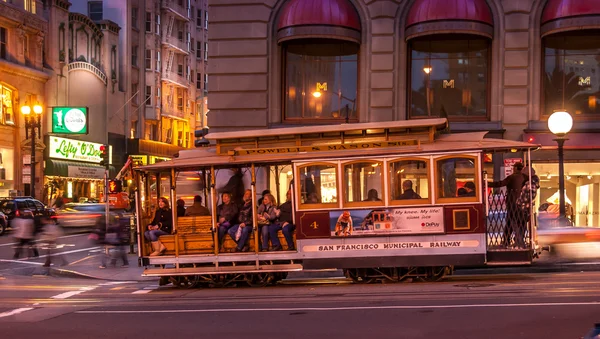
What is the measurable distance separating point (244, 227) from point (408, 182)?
3.34m

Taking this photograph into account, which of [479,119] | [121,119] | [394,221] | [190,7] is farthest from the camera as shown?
[190,7]

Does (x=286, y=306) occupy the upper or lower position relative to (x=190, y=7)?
lower

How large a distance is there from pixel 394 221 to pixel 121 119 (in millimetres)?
56837

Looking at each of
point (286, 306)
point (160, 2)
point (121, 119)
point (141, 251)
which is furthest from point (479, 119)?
point (160, 2)

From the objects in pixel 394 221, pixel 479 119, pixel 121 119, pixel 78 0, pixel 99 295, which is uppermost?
pixel 78 0

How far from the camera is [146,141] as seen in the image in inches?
2783

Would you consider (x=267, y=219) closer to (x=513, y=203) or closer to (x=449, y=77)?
(x=513, y=203)

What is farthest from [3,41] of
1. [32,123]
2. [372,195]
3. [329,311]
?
[329,311]

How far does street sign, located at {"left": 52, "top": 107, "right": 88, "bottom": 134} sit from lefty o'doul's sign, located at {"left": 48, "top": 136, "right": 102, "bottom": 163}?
124 cm

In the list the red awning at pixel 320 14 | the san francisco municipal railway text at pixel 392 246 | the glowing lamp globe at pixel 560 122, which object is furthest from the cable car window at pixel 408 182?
the red awning at pixel 320 14

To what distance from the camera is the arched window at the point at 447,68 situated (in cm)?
2547

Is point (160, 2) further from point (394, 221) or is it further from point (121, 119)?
point (394, 221)

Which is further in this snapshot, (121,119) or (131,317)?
(121,119)

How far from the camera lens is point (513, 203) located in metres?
15.4
